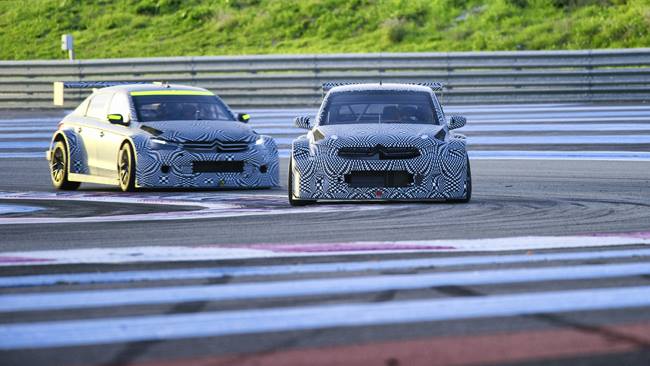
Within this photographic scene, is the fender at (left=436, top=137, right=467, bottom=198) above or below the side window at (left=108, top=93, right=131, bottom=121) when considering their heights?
below

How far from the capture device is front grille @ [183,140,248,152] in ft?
52.0

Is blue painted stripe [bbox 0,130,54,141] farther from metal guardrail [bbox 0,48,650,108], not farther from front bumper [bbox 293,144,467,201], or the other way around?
front bumper [bbox 293,144,467,201]

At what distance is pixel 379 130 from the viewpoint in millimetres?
13531

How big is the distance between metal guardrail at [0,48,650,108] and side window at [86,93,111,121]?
978cm

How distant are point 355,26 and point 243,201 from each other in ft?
94.7

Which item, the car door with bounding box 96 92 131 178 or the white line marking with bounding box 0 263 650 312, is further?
the car door with bounding box 96 92 131 178

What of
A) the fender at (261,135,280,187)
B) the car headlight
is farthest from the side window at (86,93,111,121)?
the fender at (261,135,280,187)

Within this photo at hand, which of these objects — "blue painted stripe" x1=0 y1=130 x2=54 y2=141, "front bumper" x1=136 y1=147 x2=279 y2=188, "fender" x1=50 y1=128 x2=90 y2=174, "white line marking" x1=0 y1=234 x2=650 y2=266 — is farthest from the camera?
"blue painted stripe" x1=0 y1=130 x2=54 y2=141

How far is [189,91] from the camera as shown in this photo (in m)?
17.3

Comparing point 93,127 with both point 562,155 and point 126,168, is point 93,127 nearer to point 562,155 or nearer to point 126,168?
point 126,168

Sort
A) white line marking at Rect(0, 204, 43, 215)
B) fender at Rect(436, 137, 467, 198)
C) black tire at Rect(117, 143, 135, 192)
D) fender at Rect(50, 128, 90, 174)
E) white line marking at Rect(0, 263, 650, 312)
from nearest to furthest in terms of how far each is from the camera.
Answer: white line marking at Rect(0, 263, 650, 312), white line marking at Rect(0, 204, 43, 215), fender at Rect(436, 137, 467, 198), black tire at Rect(117, 143, 135, 192), fender at Rect(50, 128, 90, 174)

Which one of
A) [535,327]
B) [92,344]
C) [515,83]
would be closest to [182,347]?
[92,344]

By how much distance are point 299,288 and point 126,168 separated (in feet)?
28.8

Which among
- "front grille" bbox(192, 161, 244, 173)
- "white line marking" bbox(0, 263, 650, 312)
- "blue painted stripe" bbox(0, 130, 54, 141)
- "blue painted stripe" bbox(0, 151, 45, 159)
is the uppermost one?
"white line marking" bbox(0, 263, 650, 312)
